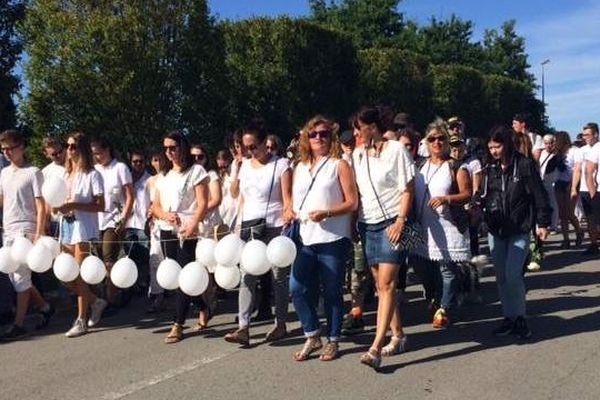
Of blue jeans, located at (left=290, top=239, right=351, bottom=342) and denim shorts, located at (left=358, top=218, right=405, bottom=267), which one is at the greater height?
denim shorts, located at (left=358, top=218, right=405, bottom=267)

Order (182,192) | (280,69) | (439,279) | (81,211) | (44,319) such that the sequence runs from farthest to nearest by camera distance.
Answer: (280,69), (44,319), (81,211), (439,279), (182,192)

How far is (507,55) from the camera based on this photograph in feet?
216

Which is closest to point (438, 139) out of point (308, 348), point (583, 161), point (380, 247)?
point (380, 247)

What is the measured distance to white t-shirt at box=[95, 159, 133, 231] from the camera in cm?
848

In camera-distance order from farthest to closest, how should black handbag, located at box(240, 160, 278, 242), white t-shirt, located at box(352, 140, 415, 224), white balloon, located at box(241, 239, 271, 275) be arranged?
black handbag, located at box(240, 160, 278, 242), white balloon, located at box(241, 239, 271, 275), white t-shirt, located at box(352, 140, 415, 224)

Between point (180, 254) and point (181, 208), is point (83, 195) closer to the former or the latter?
point (181, 208)

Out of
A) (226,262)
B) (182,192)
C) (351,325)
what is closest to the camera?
(226,262)

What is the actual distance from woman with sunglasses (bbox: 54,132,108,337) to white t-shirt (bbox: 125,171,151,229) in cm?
130

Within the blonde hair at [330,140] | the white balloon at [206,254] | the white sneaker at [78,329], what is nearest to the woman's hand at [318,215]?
the blonde hair at [330,140]

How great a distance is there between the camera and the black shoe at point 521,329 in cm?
648

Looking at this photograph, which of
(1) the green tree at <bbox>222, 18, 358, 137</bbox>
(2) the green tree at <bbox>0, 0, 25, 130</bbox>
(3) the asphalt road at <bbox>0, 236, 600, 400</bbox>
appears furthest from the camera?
(1) the green tree at <bbox>222, 18, 358, 137</bbox>

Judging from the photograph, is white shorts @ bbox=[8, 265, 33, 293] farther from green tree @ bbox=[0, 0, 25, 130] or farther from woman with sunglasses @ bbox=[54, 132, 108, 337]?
green tree @ bbox=[0, 0, 25, 130]

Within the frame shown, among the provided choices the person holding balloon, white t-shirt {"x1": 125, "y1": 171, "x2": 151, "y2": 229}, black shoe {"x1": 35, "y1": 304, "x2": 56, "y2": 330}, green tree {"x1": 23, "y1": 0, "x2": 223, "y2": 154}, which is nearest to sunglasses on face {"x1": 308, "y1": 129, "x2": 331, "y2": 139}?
the person holding balloon

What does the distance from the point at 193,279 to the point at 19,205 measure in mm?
2159
